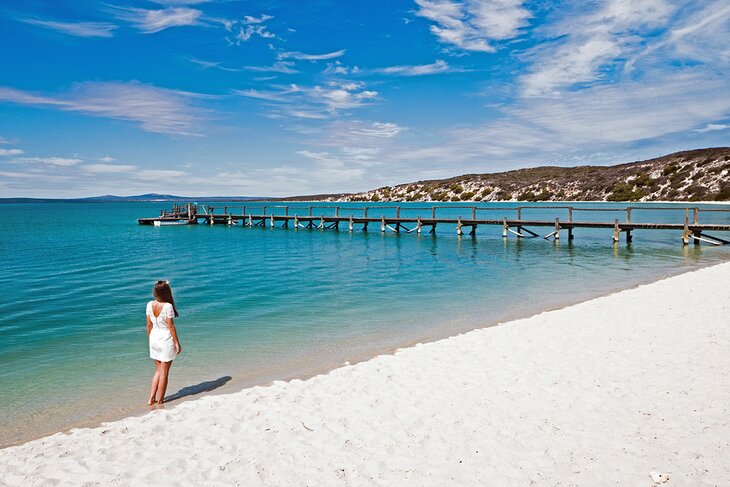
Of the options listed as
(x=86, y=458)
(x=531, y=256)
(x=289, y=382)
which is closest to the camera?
(x=86, y=458)

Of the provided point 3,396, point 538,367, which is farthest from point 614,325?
point 3,396

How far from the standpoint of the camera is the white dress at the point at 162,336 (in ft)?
22.3

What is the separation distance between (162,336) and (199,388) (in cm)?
170

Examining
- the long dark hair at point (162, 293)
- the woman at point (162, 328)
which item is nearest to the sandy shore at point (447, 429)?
the woman at point (162, 328)

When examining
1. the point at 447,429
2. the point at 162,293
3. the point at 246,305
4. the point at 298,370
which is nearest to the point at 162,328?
the point at 162,293

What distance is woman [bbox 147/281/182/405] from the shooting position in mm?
6781

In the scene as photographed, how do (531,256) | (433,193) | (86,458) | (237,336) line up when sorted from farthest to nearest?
1. (433,193)
2. (531,256)
3. (237,336)
4. (86,458)

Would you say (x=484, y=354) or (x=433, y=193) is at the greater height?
(x=433, y=193)

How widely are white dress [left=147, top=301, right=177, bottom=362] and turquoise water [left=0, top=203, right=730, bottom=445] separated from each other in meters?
1.09

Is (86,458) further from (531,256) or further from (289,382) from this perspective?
(531,256)

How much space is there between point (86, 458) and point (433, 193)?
17758 cm

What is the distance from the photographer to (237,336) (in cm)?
1160

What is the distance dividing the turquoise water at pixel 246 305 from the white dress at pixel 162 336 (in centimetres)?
109

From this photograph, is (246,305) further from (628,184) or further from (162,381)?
(628,184)
